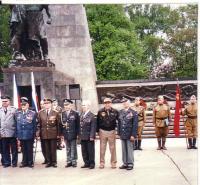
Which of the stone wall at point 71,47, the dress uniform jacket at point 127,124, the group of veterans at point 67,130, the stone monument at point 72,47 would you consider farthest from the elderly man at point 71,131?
the stone wall at point 71,47

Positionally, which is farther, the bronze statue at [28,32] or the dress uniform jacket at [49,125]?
the bronze statue at [28,32]

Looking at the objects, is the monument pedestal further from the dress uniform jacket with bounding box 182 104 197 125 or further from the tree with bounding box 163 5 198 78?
the tree with bounding box 163 5 198 78

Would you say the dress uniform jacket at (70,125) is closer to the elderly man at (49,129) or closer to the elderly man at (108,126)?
the elderly man at (49,129)

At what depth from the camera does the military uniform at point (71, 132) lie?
9938 millimetres

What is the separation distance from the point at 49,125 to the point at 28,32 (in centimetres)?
561

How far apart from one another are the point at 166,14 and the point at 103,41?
33.2 feet

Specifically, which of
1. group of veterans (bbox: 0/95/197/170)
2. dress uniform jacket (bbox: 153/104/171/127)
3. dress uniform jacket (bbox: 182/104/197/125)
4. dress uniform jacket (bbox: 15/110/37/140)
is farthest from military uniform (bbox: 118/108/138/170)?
dress uniform jacket (bbox: 182/104/197/125)

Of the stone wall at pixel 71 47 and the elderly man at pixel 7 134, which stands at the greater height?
the stone wall at pixel 71 47

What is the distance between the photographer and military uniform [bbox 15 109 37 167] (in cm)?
992

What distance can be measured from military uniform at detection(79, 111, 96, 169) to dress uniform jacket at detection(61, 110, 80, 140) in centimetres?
15

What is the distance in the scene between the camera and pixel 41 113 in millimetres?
10156

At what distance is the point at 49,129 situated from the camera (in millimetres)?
10039

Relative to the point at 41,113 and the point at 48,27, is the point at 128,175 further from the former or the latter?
the point at 48,27

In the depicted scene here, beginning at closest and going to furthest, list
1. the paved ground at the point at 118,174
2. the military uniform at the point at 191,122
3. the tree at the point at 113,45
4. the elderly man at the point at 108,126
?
the paved ground at the point at 118,174 → the elderly man at the point at 108,126 → the military uniform at the point at 191,122 → the tree at the point at 113,45
